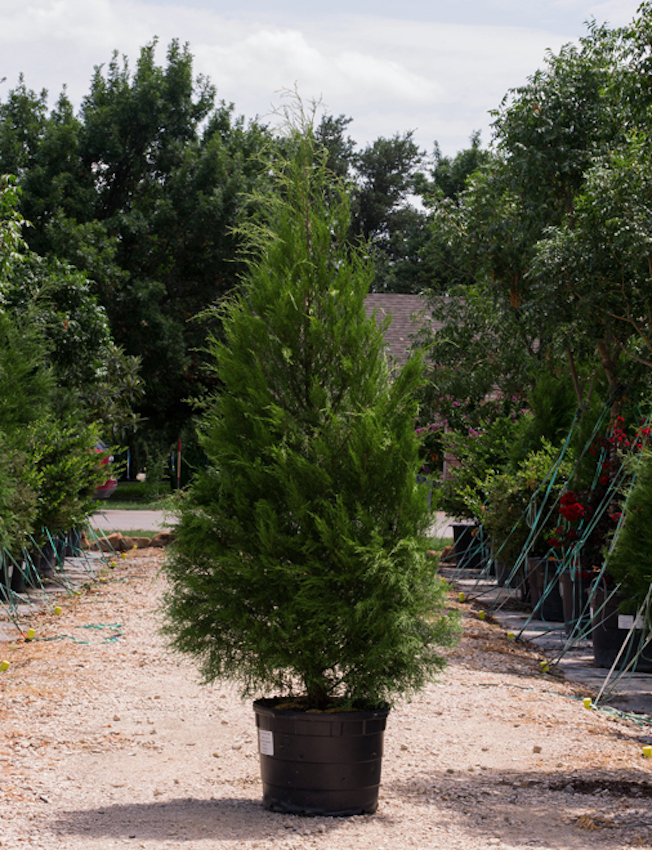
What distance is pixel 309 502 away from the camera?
155 inches

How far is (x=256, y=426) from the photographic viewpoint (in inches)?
161

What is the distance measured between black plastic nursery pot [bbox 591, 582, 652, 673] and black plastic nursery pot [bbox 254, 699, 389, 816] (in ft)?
12.5

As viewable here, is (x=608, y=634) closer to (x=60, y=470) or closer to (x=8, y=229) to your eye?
(x=60, y=470)

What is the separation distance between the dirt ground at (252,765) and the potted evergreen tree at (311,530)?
41cm

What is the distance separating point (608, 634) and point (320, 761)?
4245mm

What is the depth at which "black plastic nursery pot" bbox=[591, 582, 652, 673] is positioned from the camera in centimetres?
721

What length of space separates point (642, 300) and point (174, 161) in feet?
65.9

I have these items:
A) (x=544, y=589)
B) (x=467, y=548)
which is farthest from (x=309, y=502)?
(x=467, y=548)

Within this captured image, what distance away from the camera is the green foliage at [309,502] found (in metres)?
3.93

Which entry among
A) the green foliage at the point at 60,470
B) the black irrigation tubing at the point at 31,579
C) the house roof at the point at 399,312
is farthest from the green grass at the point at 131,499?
the green foliage at the point at 60,470

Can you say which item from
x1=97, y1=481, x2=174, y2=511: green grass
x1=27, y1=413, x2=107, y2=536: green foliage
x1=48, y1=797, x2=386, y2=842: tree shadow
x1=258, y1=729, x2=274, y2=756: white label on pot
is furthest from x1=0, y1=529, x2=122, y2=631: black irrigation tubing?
x1=97, y1=481, x2=174, y2=511: green grass

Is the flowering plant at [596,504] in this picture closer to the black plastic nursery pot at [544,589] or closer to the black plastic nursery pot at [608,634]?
the black plastic nursery pot at [608,634]

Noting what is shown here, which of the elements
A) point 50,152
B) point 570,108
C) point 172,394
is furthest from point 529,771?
point 172,394

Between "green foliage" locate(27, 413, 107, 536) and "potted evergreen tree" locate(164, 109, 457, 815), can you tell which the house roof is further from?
"potted evergreen tree" locate(164, 109, 457, 815)
